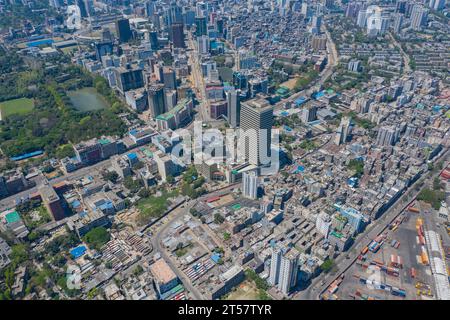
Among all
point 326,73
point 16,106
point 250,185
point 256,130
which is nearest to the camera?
point 250,185

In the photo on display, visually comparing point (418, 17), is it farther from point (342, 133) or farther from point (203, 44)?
point (342, 133)

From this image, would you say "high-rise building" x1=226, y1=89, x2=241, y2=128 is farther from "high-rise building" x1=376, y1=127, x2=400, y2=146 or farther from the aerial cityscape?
"high-rise building" x1=376, y1=127, x2=400, y2=146

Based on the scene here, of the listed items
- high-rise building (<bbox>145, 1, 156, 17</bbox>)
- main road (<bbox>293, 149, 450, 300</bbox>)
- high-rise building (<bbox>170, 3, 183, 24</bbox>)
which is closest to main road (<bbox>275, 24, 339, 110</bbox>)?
main road (<bbox>293, 149, 450, 300</bbox>)

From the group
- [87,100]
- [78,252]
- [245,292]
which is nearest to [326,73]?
[87,100]

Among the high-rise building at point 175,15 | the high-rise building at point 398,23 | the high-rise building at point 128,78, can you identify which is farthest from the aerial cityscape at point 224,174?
the high-rise building at point 175,15

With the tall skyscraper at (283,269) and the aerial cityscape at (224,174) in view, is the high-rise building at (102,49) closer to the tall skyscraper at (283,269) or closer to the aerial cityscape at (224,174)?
the aerial cityscape at (224,174)
